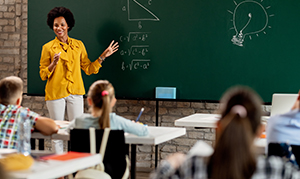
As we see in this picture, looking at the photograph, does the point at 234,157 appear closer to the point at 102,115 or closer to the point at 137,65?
the point at 102,115

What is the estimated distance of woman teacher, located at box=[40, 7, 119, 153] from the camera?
410cm

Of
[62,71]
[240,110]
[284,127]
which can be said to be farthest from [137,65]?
[240,110]

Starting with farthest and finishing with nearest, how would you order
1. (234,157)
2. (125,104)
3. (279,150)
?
(125,104) → (279,150) → (234,157)

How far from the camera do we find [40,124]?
2500 millimetres

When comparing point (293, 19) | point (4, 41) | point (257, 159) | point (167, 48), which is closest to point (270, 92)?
point (293, 19)

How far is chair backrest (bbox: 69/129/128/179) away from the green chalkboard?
7.63 feet

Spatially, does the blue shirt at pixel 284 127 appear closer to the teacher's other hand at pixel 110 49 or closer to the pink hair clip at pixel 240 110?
the pink hair clip at pixel 240 110

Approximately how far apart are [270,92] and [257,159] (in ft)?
10.4

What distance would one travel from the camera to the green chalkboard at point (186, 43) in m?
4.20

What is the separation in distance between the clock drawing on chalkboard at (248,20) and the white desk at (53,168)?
2.93 metres

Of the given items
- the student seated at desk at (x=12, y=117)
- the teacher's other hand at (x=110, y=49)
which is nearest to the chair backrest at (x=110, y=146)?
the student seated at desk at (x=12, y=117)

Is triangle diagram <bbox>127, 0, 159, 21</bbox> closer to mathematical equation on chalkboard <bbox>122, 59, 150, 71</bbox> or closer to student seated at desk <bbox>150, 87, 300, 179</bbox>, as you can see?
mathematical equation on chalkboard <bbox>122, 59, 150, 71</bbox>

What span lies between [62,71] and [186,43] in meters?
1.45

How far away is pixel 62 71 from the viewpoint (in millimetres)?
4230
